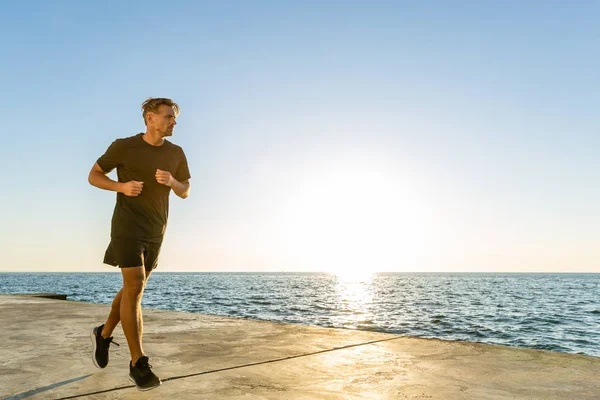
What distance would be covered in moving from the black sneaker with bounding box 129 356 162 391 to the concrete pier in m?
0.05

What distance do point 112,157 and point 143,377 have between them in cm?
151

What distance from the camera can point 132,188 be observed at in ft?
11.0

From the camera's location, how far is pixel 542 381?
338 cm

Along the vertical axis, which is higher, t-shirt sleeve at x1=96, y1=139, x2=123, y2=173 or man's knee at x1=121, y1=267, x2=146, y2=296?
t-shirt sleeve at x1=96, y1=139, x2=123, y2=173

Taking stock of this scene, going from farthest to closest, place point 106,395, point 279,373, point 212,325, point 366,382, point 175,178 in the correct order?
point 212,325 → point 175,178 → point 279,373 → point 366,382 → point 106,395

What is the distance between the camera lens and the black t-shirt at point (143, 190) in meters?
3.43

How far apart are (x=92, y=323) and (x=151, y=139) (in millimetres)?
3719

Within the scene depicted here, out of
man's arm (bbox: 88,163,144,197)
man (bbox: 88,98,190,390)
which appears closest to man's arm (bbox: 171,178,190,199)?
man (bbox: 88,98,190,390)

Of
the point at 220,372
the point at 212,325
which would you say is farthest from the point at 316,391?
the point at 212,325

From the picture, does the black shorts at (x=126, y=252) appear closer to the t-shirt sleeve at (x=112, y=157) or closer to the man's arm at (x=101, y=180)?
the man's arm at (x=101, y=180)

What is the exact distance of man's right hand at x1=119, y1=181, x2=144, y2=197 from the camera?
3.34 meters

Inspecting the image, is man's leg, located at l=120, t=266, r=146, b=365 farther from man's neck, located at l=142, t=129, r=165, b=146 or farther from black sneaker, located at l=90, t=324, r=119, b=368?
man's neck, located at l=142, t=129, r=165, b=146

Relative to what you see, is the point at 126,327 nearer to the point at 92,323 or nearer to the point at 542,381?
the point at 542,381

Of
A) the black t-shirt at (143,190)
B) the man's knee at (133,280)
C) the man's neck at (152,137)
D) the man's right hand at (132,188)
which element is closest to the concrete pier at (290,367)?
the man's knee at (133,280)
